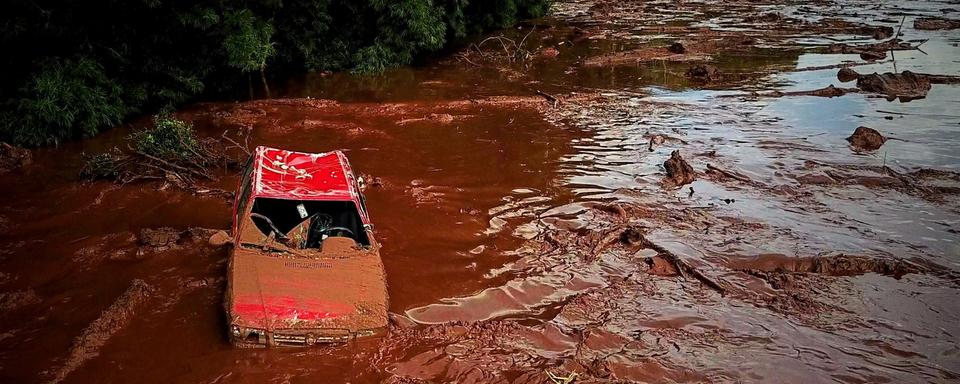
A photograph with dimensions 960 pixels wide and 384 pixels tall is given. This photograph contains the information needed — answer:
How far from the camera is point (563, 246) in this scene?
913 centimetres

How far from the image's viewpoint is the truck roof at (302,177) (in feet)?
24.5

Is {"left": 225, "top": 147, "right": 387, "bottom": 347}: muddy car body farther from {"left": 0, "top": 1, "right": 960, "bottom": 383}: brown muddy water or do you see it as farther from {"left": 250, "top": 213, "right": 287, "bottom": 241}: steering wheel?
{"left": 0, "top": 1, "right": 960, "bottom": 383}: brown muddy water

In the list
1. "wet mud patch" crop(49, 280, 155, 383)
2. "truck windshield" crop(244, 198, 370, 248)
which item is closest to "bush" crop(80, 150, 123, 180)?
"wet mud patch" crop(49, 280, 155, 383)

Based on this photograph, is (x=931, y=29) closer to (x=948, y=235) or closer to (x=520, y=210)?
(x=948, y=235)

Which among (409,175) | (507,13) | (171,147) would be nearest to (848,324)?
(409,175)

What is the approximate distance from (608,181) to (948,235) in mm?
Result: 5031

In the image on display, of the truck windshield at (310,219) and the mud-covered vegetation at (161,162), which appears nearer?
the truck windshield at (310,219)

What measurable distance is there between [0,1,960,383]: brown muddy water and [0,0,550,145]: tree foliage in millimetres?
909

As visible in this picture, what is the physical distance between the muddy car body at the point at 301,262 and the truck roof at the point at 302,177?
0.5 inches

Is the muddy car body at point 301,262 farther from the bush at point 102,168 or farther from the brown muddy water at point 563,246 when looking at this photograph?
the bush at point 102,168

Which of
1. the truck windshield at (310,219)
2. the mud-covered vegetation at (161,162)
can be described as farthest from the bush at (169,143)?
the truck windshield at (310,219)

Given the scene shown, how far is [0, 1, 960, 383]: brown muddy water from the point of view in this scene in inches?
260

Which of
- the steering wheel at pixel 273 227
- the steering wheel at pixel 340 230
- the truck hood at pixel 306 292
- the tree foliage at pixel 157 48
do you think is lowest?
the truck hood at pixel 306 292

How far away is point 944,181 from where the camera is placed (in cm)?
1130
